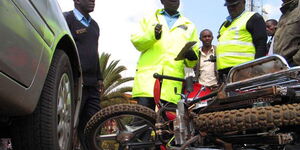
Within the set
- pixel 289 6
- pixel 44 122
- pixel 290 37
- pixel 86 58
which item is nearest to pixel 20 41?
pixel 44 122

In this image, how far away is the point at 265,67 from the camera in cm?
252

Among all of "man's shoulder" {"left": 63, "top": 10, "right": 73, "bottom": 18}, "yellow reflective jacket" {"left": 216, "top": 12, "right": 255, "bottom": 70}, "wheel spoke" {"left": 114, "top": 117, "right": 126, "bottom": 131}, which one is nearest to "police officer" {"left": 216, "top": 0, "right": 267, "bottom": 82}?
"yellow reflective jacket" {"left": 216, "top": 12, "right": 255, "bottom": 70}

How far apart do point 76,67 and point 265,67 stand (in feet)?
4.71

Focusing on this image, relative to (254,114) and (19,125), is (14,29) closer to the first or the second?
(19,125)

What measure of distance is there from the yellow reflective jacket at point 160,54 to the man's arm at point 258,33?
626 millimetres

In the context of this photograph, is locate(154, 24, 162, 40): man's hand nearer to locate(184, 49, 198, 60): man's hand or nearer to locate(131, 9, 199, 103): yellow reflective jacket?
locate(131, 9, 199, 103): yellow reflective jacket

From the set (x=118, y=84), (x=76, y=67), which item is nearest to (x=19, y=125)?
(x=76, y=67)

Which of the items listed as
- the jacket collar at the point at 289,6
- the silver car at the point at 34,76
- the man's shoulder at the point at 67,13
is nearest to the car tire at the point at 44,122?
the silver car at the point at 34,76

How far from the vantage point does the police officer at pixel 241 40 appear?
4.21 meters

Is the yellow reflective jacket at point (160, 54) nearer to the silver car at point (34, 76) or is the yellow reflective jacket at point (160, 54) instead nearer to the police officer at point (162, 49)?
the police officer at point (162, 49)

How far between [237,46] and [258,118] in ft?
7.68

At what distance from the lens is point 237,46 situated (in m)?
4.28

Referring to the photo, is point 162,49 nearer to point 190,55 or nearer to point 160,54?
point 160,54

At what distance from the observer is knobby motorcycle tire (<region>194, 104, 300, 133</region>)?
2.00 meters
